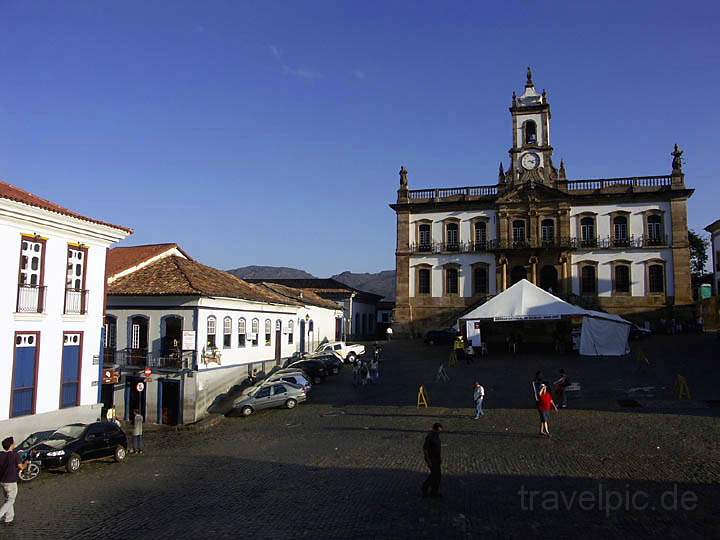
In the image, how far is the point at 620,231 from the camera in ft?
160

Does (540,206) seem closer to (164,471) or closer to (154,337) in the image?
(154,337)

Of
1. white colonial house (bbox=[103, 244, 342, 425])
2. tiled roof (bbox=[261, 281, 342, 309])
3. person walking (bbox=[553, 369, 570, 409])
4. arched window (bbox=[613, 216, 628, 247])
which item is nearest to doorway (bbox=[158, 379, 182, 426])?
white colonial house (bbox=[103, 244, 342, 425])

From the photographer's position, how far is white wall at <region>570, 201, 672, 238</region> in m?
47.9

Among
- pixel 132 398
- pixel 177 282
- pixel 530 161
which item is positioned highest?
pixel 530 161

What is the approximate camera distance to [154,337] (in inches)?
1074

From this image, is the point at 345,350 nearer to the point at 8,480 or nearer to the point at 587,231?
the point at 587,231

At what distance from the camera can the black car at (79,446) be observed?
52.2 feet

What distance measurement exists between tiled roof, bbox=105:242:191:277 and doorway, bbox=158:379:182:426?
22.4 feet

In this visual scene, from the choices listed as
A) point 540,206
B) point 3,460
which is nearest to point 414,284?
point 540,206

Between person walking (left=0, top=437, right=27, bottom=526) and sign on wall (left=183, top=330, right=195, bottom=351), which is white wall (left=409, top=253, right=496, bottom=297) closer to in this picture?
sign on wall (left=183, top=330, right=195, bottom=351)

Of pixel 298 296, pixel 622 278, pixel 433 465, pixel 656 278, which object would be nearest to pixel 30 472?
pixel 433 465

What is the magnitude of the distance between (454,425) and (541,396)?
3405 mm

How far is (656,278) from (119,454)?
1723 inches

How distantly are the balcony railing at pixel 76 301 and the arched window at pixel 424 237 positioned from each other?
1367 inches
